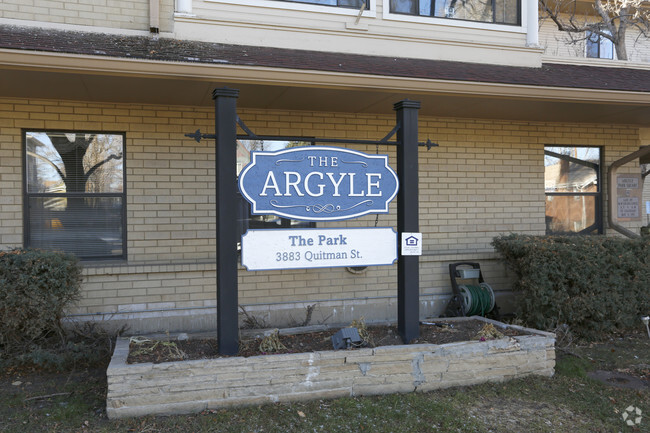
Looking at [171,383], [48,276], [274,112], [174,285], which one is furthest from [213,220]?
[171,383]

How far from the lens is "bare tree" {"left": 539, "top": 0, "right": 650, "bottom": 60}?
13305mm

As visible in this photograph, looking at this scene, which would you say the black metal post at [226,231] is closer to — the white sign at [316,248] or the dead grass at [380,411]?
the white sign at [316,248]

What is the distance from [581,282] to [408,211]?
270 cm

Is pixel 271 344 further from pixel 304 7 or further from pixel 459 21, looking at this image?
pixel 459 21

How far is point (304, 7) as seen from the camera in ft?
23.4

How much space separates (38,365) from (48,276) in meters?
1.02

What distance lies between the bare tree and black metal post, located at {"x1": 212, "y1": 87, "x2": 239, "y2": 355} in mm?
11467

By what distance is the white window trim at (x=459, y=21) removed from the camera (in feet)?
24.6

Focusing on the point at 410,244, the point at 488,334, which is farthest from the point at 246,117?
the point at 488,334

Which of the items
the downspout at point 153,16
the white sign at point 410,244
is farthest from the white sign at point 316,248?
the downspout at point 153,16

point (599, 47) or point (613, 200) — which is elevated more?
point (599, 47)

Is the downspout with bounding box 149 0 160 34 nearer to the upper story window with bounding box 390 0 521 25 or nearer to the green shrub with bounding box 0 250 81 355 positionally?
the green shrub with bounding box 0 250 81 355

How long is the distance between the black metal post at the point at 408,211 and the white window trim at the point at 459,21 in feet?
8.80

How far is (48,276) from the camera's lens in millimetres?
5191
